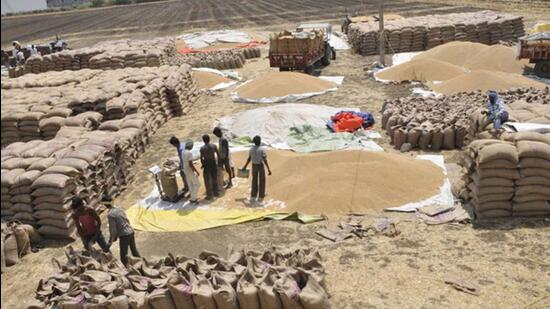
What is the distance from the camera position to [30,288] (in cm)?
773

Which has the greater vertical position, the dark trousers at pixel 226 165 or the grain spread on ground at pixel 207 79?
the grain spread on ground at pixel 207 79

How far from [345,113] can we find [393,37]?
512 inches

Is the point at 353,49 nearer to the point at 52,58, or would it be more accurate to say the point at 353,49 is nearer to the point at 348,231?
the point at 52,58

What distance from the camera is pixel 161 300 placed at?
236 inches

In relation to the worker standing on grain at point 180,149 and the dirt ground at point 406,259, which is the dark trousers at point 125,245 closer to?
the dirt ground at point 406,259

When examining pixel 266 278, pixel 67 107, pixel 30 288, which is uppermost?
pixel 67 107

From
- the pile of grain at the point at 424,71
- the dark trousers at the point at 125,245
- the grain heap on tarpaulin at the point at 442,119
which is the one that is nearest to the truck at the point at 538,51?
the pile of grain at the point at 424,71

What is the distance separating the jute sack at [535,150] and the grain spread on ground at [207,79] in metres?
14.5

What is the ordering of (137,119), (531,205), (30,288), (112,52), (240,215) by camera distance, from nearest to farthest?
1. (30,288)
2. (531,205)
3. (240,215)
4. (137,119)
5. (112,52)

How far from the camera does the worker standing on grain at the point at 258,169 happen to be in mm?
9602

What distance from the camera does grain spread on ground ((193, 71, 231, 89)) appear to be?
20.8 metres

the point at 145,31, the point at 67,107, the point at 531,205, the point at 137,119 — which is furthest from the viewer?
the point at 145,31

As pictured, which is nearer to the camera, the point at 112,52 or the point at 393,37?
the point at 112,52

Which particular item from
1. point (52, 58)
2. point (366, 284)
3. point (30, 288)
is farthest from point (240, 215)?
point (52, 58)
